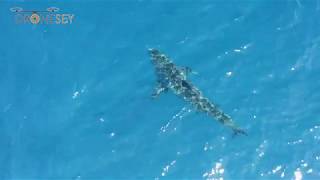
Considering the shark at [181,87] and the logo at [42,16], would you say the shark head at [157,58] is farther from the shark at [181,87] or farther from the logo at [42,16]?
the logo at [42,16]

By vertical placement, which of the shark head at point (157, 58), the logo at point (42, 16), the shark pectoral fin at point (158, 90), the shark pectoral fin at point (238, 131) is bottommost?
the shark pectoral fin at point (238, 131)

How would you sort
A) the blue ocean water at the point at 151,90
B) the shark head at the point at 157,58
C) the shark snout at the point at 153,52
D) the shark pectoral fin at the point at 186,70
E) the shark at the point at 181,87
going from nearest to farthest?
the blue ocean water at the point at 151,90
the shark at the point at 181,87
the shark pectoral fin at the point at 186,70
the shark head at the point at 157,58
the shark snout at the point at 153,52

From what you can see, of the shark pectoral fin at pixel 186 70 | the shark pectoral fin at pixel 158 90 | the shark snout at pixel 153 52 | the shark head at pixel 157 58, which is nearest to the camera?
the shark pectoral fin at pixel 158 90

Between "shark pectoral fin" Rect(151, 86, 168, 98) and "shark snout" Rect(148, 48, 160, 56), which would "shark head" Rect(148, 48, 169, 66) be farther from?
"shark pectoral fin" Rect(151, 86, 168, 98)

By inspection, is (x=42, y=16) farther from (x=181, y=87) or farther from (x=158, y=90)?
(x=181, y=87)

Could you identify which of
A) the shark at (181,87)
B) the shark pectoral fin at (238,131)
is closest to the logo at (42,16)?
the shark at (181,87)

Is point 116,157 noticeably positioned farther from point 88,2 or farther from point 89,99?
point 88,2

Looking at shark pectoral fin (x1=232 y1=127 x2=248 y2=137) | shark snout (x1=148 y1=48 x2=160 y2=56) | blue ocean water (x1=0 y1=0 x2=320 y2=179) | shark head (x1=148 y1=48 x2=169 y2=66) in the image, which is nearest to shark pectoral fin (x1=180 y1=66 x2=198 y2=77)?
blue ocean water (x1=0 y1=0 x2=320 y2=179)
